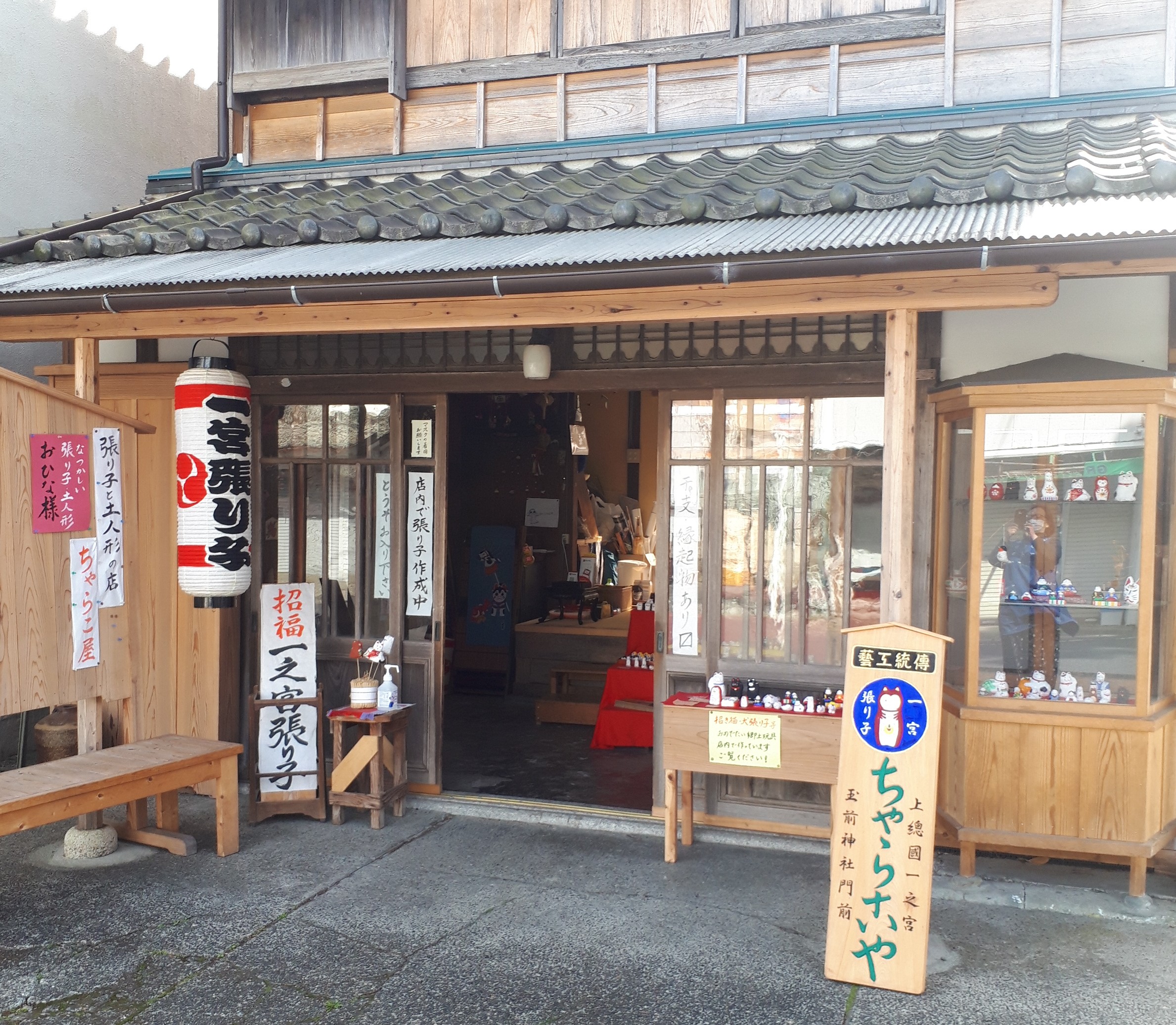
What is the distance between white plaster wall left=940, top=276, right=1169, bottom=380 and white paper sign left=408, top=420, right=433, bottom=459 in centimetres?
346

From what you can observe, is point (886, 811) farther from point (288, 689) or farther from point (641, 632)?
point (641, 632)

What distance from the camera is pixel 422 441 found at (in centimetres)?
710

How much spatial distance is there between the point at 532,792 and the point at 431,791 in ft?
2.40

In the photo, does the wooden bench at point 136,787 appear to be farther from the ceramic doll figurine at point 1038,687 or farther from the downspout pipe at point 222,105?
the ceramic doll figurine at point 1038,687

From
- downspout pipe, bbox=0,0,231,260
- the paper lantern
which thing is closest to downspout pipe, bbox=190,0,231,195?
downspout pipe, bbox=0,0,231,260

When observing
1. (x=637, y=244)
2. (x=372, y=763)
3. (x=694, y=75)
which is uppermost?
(x=694, y=75)

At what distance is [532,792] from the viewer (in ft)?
23.7

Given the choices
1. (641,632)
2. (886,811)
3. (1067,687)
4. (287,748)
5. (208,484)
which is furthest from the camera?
(641,632)

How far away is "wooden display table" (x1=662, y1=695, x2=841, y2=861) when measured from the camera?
5492 millimetres

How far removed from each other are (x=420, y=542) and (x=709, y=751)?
2.62 m

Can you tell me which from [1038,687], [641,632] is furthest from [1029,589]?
[641,632]

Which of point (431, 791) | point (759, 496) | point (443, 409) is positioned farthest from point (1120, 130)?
point (431, 791)

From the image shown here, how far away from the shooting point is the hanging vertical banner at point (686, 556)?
6.46 metres

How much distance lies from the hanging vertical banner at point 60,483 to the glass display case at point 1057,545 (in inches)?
195
